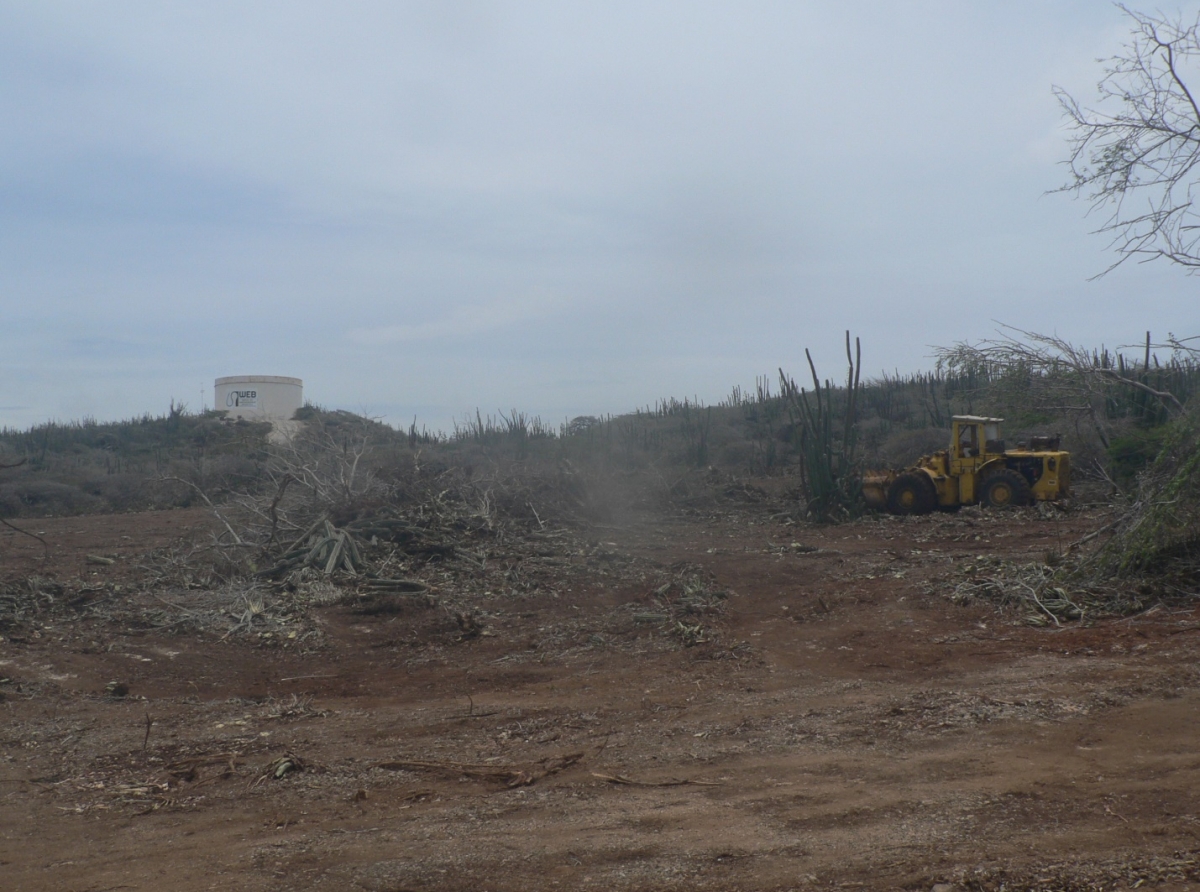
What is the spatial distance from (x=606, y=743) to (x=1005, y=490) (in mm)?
13206

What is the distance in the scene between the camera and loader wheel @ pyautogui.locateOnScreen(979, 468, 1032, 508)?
16641 millimetres

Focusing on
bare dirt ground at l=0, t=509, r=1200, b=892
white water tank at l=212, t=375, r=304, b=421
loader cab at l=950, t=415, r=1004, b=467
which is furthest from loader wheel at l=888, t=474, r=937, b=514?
white water tank at l=212, t=375, r=304, b=421

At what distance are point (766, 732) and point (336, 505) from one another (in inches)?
370

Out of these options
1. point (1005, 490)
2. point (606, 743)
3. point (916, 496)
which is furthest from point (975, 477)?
point (606, 743)

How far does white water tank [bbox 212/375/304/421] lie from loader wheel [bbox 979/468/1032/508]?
2586cm

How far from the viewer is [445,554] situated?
12852 mm

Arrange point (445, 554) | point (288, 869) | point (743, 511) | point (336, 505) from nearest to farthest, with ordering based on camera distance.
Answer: point (288, 869) < point (445, 554) < point (336, 505) < point (743, 511)

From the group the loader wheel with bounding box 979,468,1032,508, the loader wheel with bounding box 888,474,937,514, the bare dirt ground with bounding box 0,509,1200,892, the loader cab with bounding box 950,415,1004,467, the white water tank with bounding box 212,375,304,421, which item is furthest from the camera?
the white water tank with bounding box 212,375,304,421

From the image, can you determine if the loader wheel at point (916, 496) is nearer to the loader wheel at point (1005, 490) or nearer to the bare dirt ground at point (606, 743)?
the loader wheel at point (1005, 490)

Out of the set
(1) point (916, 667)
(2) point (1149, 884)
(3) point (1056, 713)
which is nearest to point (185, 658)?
(1) point (916, 667)

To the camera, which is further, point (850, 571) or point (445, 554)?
point (445, 554)

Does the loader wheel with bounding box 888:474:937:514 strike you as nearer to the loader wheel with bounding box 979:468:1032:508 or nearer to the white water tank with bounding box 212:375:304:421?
the loader wheel with bounding box 979:468:1032:508

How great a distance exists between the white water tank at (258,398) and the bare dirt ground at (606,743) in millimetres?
24271

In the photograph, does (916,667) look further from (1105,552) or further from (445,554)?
(445,554)
